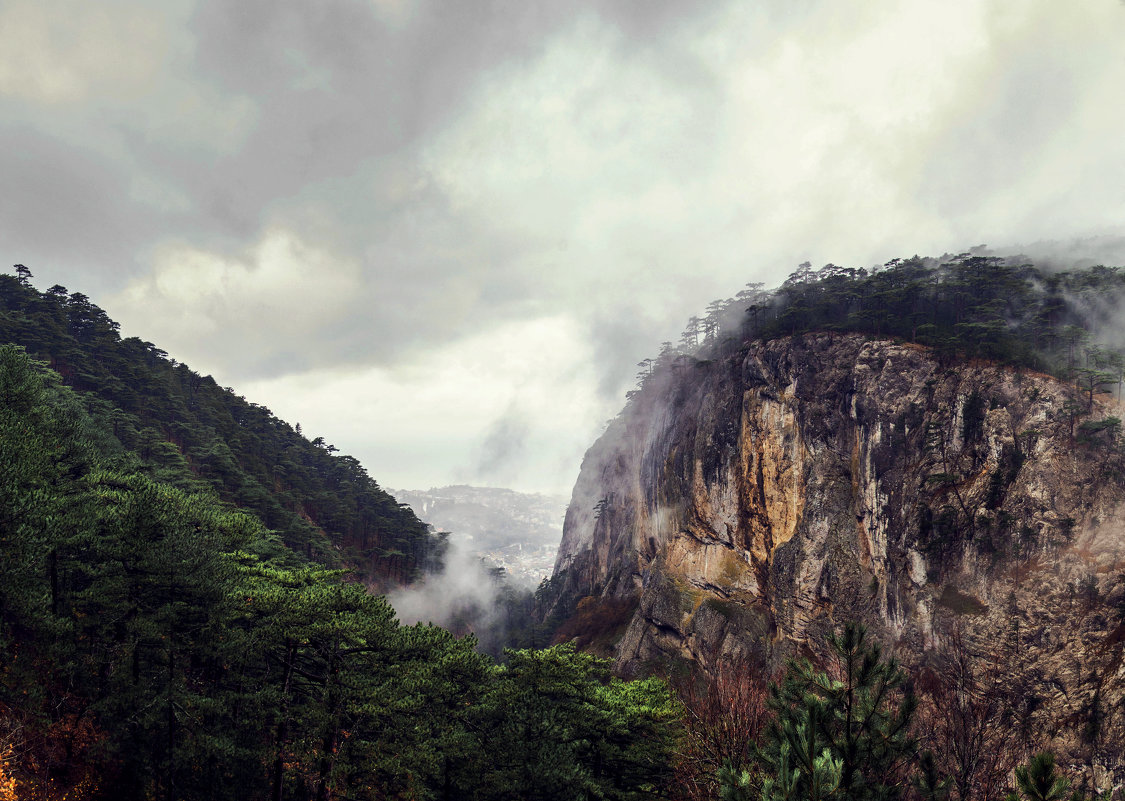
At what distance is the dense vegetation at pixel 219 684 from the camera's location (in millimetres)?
17594

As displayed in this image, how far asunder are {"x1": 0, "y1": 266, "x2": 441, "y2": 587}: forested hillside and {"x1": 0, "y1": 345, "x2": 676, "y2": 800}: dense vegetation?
19.9m

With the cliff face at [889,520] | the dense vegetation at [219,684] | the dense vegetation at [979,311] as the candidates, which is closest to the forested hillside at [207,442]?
the dense vegetation at [219,684]

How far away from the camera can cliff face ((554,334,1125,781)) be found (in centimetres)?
3697

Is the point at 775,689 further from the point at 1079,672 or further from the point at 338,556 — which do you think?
the point at 338,556

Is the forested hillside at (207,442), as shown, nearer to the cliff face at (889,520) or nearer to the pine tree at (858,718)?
the cliff face at (889,520)

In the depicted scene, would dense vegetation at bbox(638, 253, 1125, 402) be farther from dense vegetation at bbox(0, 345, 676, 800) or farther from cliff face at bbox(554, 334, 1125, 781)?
dense vegetation at bbox(0, 345, 676, 800)

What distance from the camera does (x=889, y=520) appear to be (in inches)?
1950

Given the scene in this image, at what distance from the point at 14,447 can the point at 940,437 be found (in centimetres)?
6288

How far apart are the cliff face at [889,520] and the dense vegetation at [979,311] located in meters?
2.88

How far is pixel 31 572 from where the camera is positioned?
17.5m

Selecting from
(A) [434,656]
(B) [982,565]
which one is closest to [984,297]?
(B) [982,565]

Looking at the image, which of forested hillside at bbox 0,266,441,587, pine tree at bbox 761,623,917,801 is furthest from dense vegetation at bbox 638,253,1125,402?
forested hillside at bbox 0,266,441,587

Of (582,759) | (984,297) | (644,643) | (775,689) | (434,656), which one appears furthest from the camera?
(644,643)

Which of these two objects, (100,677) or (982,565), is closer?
(100,677)
